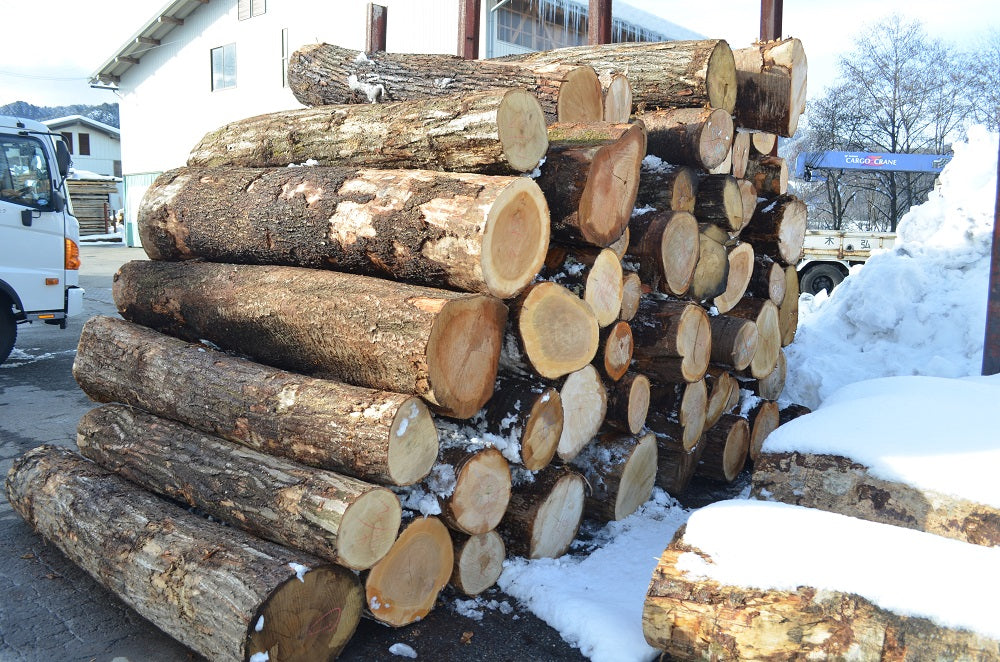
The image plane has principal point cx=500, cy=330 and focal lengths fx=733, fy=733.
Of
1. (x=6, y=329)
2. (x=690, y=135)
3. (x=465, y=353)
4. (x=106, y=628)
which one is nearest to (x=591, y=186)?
(x=465, y=353)

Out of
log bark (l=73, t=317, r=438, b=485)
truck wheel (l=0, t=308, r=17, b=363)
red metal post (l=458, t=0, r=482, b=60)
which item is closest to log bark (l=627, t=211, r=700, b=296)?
log bark (l=73, t=317, r=438, b=485)

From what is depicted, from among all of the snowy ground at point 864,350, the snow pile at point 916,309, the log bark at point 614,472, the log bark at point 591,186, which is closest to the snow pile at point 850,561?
the snowy ground at point 864,350

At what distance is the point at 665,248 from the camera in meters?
4.57

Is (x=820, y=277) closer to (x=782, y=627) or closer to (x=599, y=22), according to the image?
(x=599, y=22)

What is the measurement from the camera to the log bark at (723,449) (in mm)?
5414

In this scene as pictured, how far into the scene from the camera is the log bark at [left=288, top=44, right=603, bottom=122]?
461 centimetres

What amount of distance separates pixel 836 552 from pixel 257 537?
2.48 metres

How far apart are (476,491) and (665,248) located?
201cm

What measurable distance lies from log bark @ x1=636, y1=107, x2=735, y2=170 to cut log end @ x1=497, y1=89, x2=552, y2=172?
Result: 1265 millimetres

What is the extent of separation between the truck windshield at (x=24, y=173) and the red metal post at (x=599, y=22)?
6.35m

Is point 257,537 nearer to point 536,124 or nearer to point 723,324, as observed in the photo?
point 536,124

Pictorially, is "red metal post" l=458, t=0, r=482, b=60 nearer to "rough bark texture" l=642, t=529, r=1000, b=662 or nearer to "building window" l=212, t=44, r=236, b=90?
"rough bark texture" l=642, t=529, r=1000, b=662

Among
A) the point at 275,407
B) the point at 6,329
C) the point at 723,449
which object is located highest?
the point at 275,407

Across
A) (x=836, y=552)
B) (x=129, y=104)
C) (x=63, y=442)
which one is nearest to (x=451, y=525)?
(x=836, y=552)
